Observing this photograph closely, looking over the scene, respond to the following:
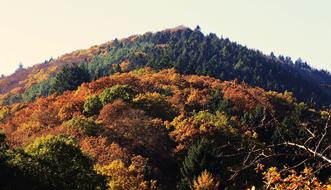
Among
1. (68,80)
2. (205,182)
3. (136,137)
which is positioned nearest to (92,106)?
(136,137)

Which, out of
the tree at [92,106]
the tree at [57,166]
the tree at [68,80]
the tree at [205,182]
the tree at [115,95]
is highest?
the tree at [57,166]

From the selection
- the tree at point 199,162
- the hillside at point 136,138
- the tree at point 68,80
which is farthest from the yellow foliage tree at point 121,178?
the tree at point 68,80

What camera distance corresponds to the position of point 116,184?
209 feet

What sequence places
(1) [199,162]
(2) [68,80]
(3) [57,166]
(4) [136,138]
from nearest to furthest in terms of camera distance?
(3) [57,166]
(1) [199,162]
(4) [136,138]
(2) [68,80]

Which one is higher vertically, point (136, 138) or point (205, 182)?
point (205, 182)

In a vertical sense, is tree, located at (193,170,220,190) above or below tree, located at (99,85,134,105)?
below

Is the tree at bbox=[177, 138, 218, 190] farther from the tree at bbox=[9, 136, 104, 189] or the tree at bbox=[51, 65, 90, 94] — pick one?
the tree at bbox=[51, 65, 90, 94]

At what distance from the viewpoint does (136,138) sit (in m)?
92.2

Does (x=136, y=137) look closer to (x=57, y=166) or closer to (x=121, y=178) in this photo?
(x=121, y=178)

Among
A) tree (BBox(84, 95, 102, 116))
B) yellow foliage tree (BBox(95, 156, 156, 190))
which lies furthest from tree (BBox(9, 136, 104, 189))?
tree (BBox(84, 95, 102, 116))

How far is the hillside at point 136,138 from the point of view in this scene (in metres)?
51.1

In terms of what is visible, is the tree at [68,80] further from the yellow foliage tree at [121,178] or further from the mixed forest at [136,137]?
the yellow foliage tree at [121,178]

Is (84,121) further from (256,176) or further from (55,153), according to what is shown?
(55,153)

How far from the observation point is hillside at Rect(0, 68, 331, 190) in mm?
51094
